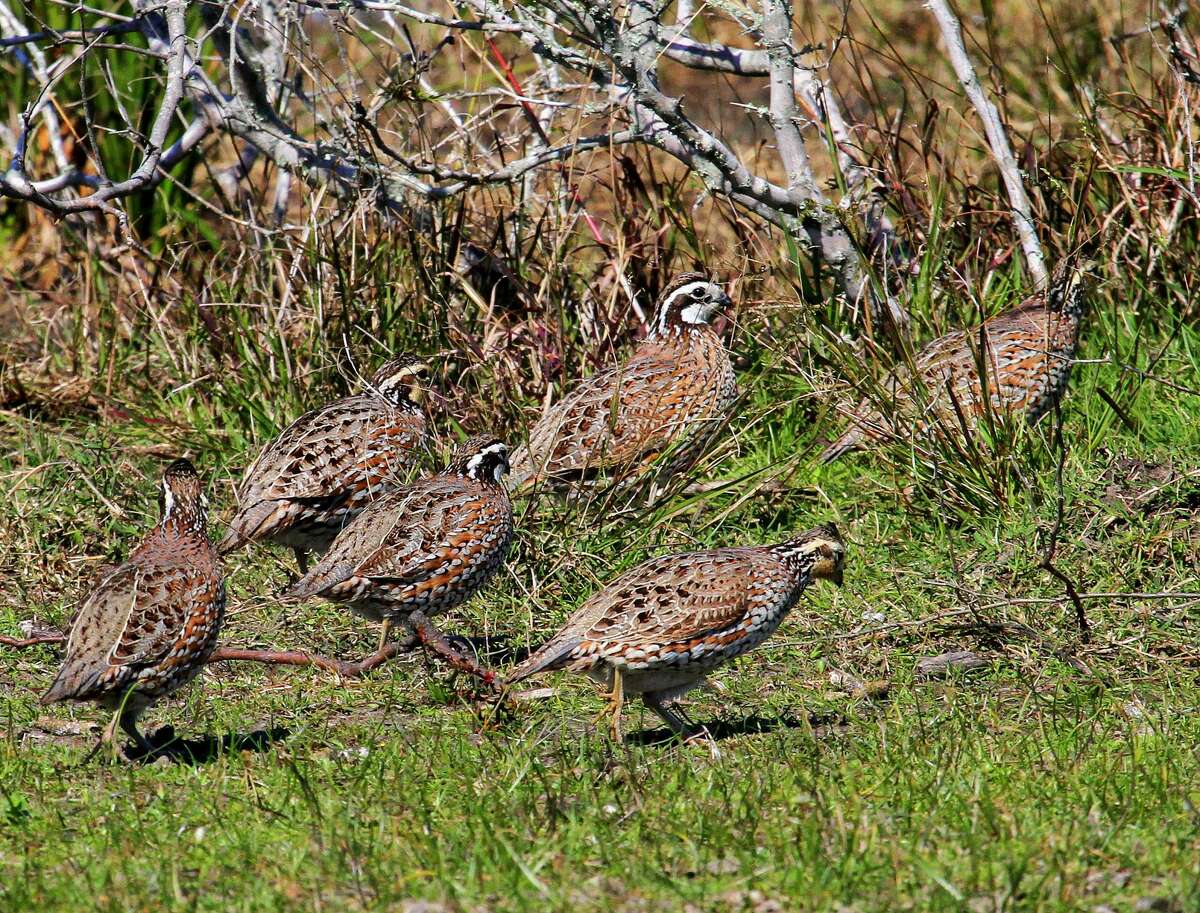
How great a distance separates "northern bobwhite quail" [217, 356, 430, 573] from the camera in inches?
296

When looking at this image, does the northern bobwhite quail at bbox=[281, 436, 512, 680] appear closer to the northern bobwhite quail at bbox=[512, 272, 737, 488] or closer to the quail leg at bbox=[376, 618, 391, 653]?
the quail leg at bbox=[376, 618, 391, 653]

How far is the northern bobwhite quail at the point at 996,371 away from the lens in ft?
25.1

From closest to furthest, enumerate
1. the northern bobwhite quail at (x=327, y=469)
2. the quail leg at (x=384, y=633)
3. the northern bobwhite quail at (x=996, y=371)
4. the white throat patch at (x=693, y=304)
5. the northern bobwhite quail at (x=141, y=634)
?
the northern bobwhite quail at (x=141, y=634) < the quail leg at (x=384, y=633) < the northern bobwhite quail at (x=327, y=469) < the northern bobwhite quail at (x=996, y=371) < the white throat patch at (x=693, y=304)

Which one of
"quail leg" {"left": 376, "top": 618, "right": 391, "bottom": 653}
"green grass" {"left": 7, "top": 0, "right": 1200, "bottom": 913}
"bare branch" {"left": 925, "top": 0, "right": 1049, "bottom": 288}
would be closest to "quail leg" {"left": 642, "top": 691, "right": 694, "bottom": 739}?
"green grass" {"left": 7, "top": 0, "right": 1200, "bottom": 913}

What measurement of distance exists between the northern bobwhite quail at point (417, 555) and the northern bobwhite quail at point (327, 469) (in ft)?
2.04

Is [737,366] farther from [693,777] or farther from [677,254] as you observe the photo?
[693,777]

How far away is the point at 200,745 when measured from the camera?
5.91 metres

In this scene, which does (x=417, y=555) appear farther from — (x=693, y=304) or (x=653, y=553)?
(x=693, y=304)

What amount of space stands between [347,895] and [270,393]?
4.98 metres

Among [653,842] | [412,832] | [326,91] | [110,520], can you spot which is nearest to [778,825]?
[653,842]

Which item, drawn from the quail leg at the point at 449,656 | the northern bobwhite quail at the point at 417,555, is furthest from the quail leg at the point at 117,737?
the quail leg at the point at 449,656

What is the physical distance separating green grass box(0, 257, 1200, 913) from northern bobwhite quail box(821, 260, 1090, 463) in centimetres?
22

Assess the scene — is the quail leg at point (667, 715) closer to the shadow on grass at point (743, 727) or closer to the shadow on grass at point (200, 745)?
the shadow on grass at point (743, 727)

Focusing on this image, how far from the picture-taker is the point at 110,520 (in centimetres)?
827
